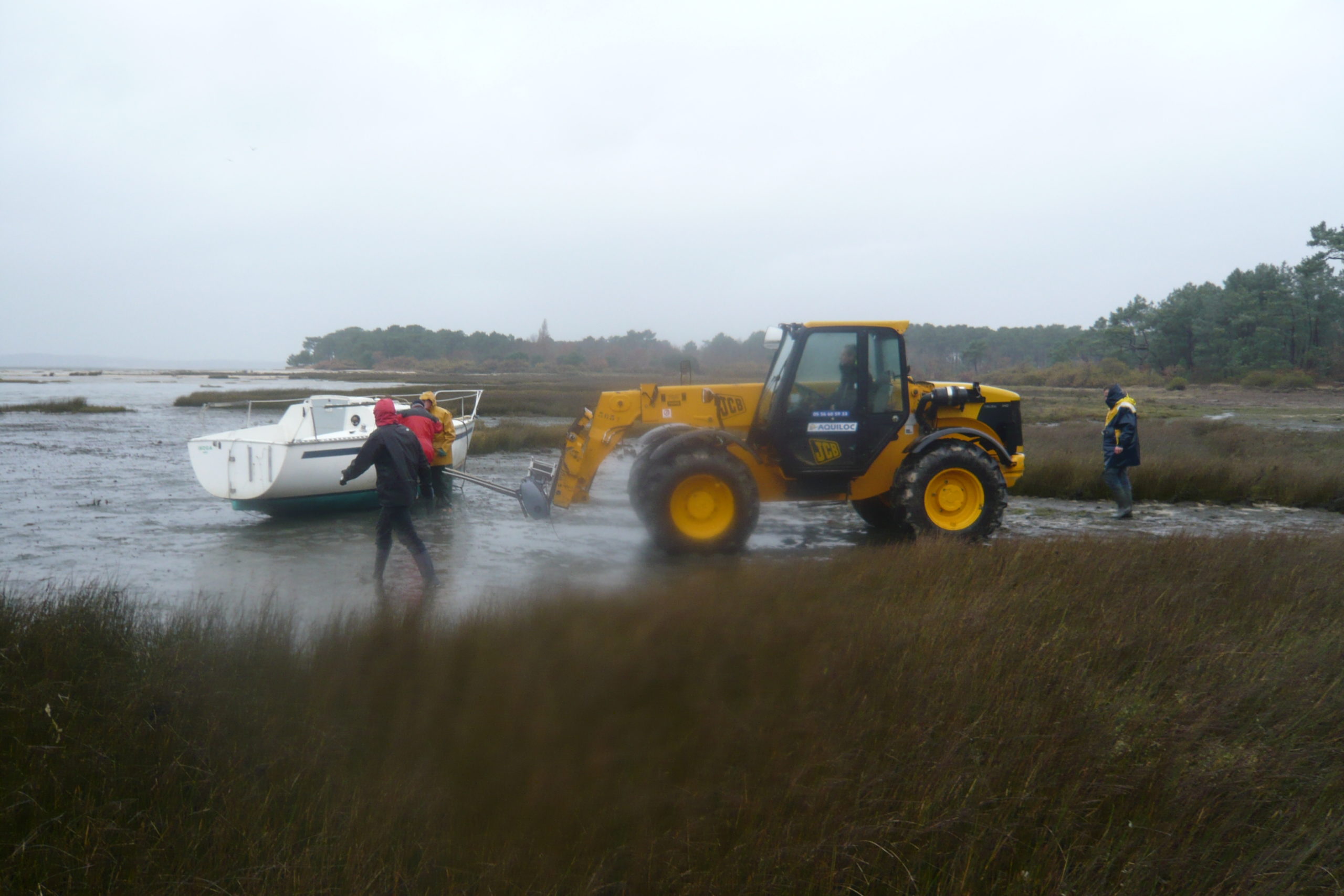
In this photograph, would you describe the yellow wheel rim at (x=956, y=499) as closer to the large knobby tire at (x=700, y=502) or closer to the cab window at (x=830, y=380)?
the cab window at (x=830, y=380)

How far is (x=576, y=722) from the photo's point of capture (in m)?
4.20

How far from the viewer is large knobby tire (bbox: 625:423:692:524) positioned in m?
9.27

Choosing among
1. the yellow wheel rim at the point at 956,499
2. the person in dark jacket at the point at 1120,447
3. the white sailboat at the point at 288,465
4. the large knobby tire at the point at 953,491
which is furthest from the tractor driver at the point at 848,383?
the white sailboat at the point at 288,465

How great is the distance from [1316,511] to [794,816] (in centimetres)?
1352

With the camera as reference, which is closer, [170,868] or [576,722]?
[170,868]

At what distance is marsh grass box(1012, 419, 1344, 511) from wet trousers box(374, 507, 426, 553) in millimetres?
10861

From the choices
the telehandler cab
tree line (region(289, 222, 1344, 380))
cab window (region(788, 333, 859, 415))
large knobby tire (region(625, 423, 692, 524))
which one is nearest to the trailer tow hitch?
the telehandler cab

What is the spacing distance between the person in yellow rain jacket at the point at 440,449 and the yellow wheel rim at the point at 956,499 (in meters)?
6.36

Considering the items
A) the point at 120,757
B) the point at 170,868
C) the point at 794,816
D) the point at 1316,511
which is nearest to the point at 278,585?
the point at 120,757

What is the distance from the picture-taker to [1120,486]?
477 inches

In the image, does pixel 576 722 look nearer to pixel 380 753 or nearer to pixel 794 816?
pixel 380 753

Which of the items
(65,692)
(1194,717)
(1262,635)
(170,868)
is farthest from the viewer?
(1262,635)

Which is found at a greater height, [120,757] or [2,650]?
[2,650]

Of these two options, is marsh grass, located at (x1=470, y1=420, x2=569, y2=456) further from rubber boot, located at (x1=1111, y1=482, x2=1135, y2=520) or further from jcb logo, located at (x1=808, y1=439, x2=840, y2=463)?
rubber boot, located at (x1=1111, y1=482, x2=1135, y2=520)
